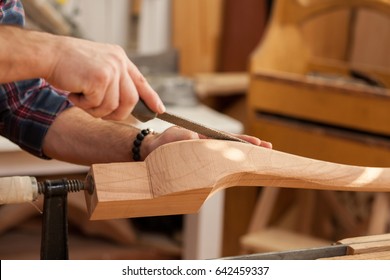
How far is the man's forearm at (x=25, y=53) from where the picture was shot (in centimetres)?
82

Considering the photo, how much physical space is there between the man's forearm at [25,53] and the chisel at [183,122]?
0.14 meters

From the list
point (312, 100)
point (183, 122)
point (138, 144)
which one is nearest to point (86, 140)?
point (138, 144)

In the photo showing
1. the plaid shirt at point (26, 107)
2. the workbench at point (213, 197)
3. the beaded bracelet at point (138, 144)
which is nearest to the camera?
the beaded bracelet at point (138, 144)

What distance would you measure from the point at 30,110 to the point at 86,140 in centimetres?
14

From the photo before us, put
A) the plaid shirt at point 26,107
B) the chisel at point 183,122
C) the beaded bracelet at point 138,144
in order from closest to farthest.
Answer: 1. the chisel at point 183,122
2. the beaded bracelet at point 138,144
3. the plaid shirt at point 26,107

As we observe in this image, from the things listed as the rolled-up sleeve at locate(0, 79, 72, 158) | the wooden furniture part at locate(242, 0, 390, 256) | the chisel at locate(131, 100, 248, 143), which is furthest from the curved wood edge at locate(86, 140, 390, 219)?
the wooden furniture part at locate(242, 0, 390, 256)

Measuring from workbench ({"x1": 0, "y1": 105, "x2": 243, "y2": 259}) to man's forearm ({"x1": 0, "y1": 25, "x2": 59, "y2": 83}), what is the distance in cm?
89

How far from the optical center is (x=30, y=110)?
1180 millimetres

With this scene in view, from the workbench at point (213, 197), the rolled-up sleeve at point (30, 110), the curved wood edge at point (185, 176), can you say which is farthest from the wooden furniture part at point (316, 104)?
the curved wood edge at point (185, 176)

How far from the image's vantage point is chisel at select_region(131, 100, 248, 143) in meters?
0.88

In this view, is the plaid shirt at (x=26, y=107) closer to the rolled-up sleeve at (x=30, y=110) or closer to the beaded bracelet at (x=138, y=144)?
the rolled-up sleeve at (x=30, y=110)

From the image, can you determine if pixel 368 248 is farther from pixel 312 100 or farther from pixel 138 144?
pixel 312 100
